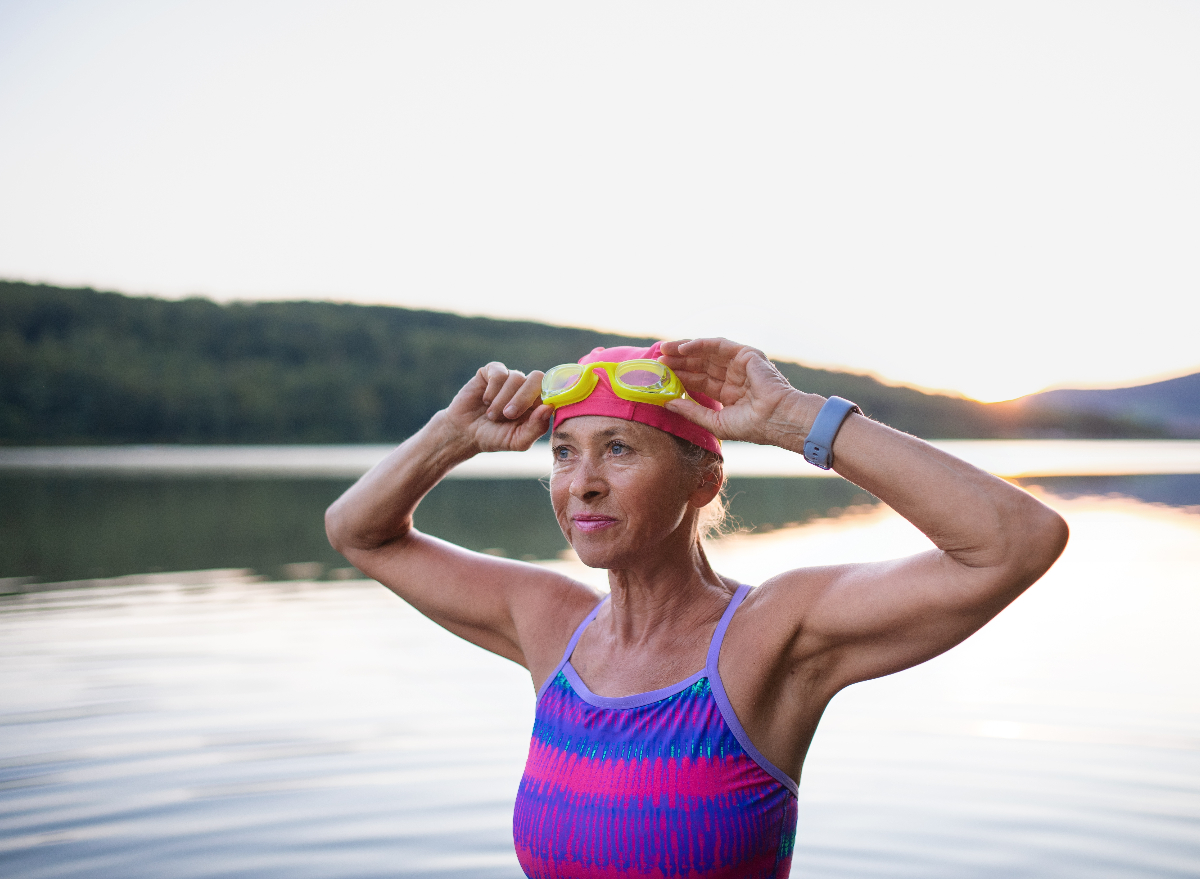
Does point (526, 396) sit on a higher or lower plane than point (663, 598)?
higher

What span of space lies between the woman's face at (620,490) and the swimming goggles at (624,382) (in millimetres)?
66

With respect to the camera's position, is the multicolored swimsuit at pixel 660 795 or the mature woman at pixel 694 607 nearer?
the mature woman at pixel 694 607

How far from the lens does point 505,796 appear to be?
586 centimetres

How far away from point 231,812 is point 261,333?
102m

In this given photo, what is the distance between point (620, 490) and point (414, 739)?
4724 mm

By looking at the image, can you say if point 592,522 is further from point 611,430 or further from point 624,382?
point 624,382

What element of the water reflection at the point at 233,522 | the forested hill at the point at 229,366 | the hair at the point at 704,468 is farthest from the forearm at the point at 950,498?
the forested hill at the point at 229,366

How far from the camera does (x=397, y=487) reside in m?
3.07

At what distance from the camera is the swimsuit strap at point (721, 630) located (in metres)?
2.51

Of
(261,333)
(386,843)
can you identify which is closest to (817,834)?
(386,843)

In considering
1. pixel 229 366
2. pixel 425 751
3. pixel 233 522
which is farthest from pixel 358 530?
pixel 229 366

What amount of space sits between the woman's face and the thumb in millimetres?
85

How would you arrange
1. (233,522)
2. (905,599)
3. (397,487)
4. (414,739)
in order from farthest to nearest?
(233,522), (414,739), (397,487), (905,599)

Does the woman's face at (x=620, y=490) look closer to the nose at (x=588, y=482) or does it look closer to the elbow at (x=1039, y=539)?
the nose at (x=588, y=482)
